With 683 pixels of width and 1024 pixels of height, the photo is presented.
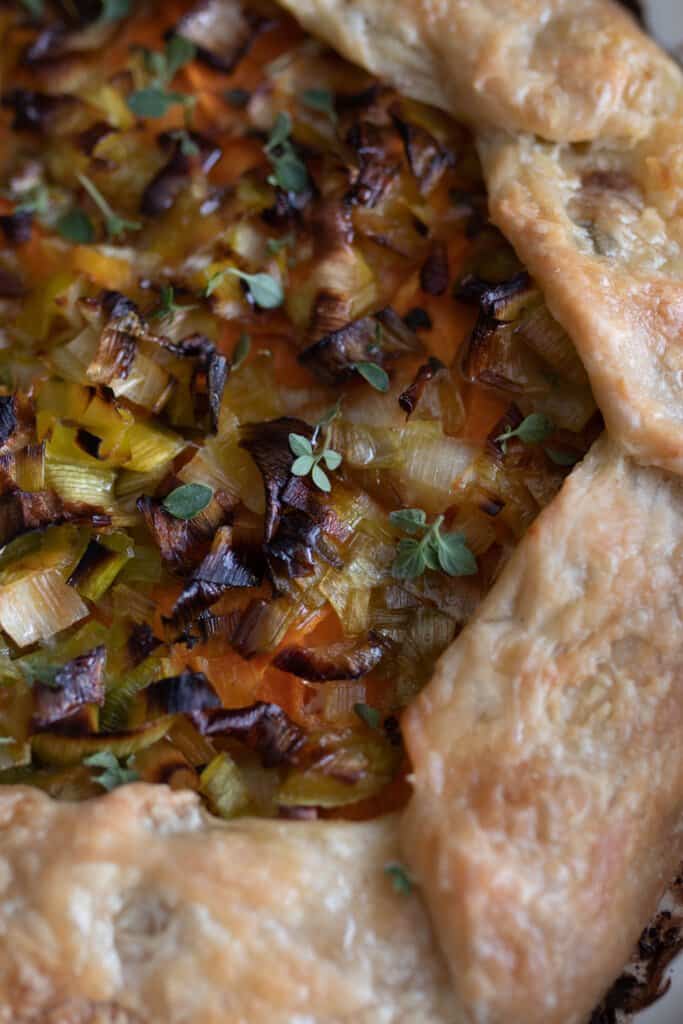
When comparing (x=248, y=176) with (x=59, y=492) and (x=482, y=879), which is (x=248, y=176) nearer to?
(x=59, y=492)

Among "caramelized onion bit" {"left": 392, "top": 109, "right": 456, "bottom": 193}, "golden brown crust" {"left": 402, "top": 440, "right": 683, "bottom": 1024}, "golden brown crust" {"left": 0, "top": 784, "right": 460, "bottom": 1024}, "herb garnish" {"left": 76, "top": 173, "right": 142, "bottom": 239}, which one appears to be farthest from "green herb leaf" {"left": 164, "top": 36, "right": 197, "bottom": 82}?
"golden brown crust" {"left": 0, "top": 784, "right": 460, "bottom": 1024}

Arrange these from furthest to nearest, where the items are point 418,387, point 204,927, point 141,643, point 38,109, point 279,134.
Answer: point 38,109
point 279,134
point 418,387
point 141,643
point 204,927

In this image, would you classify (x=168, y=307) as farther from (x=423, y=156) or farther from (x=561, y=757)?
(x=561, y=757)

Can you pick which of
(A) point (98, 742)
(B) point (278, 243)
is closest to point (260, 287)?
(B) point (278, 243)

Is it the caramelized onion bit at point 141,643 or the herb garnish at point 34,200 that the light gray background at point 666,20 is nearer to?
the herb garnish at point 34,200

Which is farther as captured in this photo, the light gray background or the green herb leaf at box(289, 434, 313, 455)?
the light gray background

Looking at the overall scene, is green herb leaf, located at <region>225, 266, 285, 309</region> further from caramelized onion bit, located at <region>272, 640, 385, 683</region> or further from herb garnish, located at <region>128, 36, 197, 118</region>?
caramelized onion bit, located at <region>272, 640, 385, 683</region>

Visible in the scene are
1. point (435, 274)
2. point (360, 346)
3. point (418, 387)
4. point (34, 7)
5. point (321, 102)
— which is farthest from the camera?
point (34, 7)

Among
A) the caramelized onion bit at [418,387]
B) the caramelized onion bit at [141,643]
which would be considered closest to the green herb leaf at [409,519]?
the caramelized onion bit at [418,387]
